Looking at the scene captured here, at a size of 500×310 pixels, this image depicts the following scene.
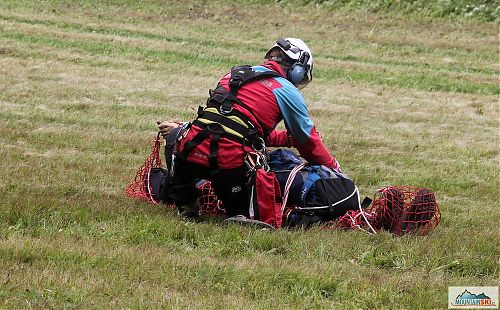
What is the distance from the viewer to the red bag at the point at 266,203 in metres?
6.92

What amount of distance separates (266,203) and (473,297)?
215cm

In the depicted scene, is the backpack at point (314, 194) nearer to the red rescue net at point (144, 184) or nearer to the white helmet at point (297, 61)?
the white helmet at point (297, 61)

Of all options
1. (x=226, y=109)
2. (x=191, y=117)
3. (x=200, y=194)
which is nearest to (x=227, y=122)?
(x=226, y=109)

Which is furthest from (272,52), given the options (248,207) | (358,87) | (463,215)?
(358,87)

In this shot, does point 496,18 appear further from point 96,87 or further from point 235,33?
point 96,87

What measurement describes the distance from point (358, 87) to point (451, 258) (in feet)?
33.7

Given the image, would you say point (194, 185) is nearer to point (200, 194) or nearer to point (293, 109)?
point (200, 194)

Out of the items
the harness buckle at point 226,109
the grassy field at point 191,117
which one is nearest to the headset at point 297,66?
the harness buckle at point 226,109

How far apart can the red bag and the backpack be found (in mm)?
173

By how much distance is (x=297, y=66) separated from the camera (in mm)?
7227

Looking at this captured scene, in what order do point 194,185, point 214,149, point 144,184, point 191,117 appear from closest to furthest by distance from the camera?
point 214,149, point 194,185, point 144,184, point 191,117

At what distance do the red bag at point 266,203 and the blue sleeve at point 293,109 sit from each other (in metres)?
0.42

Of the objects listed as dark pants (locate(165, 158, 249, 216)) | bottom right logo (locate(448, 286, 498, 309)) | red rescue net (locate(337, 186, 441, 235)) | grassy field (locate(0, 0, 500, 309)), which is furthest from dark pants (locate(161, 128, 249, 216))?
bottom right logo (locate(448, 286, 498, 309))

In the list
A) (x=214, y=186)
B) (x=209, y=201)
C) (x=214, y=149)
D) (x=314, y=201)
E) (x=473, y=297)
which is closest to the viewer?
(x=473, y=297)
